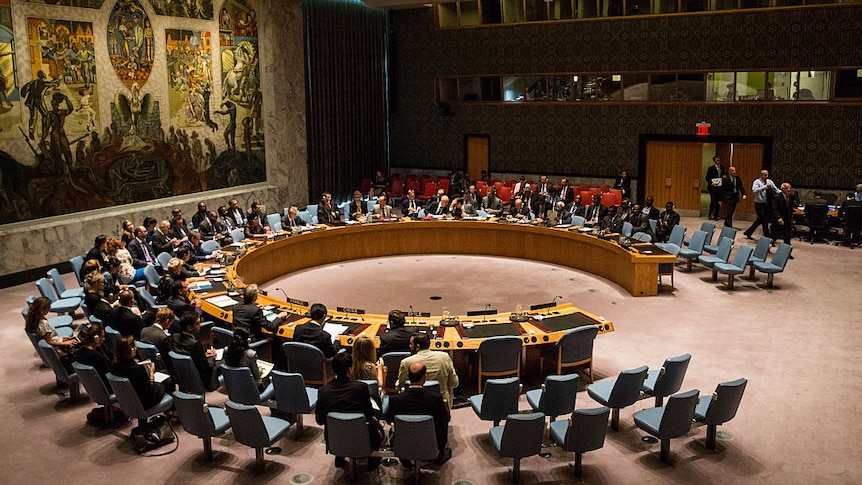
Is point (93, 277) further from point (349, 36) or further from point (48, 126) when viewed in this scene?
point (349, 36)

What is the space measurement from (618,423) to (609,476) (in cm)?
97

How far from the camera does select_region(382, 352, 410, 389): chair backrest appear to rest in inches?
289

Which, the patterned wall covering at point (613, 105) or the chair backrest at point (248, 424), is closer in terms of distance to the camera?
the chair backrest at point (248, 424)

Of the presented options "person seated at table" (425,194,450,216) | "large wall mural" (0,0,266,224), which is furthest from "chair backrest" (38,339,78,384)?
"person seated at table" (425,194,450,216)

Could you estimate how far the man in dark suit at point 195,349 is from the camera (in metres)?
7.25

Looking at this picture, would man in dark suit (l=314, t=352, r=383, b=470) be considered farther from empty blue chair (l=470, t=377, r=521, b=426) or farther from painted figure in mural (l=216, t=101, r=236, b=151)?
painted figure in mural (l=216, t=101, r=236, b=151)

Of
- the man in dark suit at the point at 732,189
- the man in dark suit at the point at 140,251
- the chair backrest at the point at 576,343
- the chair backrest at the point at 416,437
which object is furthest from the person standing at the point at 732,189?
the chair backrest at the point at 416,437

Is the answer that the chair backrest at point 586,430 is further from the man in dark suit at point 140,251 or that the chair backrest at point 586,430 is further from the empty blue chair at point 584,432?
the man in dark suit at point 140,251

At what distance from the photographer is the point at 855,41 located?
16547 mm

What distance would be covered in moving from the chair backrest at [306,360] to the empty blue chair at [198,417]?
3.83ft

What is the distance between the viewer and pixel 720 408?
6.75 metres

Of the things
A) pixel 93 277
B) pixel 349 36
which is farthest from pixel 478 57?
pixel 93 277

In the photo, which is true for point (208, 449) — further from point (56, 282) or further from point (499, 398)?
point (56, 282)

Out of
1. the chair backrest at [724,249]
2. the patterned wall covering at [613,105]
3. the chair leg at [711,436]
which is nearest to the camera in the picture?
the chair leg at [711,436]
